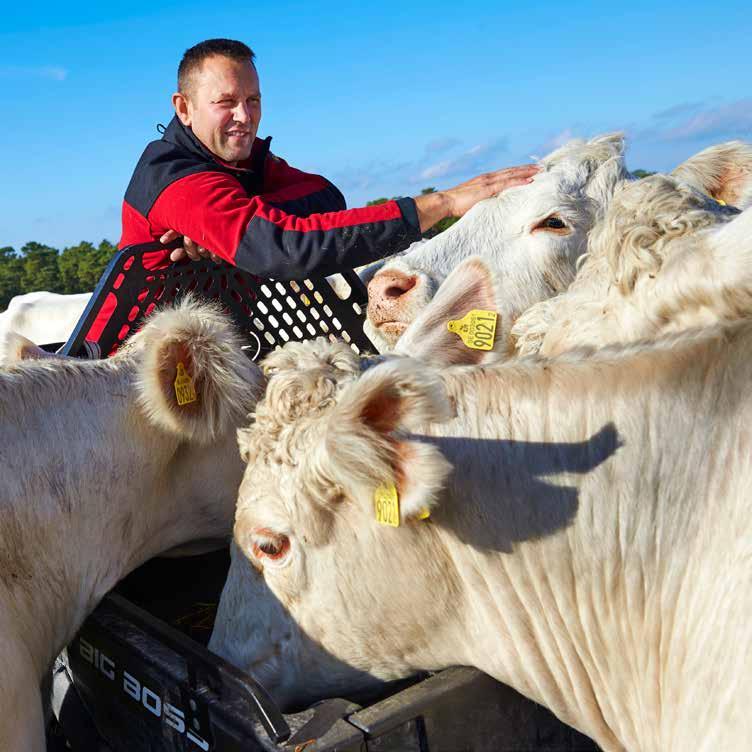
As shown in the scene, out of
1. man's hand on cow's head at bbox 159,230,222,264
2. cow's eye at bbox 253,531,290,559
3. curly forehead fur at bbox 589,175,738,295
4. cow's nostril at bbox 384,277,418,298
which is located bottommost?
cow's eye at bbox 253,531,290,559

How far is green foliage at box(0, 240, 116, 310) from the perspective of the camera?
1591 centimetres

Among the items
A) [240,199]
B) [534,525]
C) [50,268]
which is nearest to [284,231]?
[240,199]

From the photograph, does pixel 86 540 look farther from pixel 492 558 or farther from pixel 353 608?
pixel 492 558

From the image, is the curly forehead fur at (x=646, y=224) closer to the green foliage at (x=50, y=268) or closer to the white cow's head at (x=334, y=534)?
the white cow's head at (x=334, y=534)

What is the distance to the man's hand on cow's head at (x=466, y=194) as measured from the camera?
3704 millimetres

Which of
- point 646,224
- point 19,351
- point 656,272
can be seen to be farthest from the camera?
point 19,351

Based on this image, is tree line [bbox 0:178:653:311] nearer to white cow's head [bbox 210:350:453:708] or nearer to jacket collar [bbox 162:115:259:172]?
jacket collar [bbox 162:115:259:172]

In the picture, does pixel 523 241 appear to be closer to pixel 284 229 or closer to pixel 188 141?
pixel 284 229

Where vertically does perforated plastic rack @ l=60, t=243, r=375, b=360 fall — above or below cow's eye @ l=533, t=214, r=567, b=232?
below

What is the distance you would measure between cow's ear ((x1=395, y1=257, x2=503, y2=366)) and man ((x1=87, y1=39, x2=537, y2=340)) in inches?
11.4

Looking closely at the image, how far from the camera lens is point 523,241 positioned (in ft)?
13.1

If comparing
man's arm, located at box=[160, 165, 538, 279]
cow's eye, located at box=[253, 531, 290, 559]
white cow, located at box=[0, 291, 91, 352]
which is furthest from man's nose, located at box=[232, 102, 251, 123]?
cow's eye, located at box=[253, 531, 290, 559]

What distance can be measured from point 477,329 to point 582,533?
1.71 m

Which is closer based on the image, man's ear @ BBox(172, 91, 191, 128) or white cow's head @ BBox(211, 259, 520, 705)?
white cow's head @ BBox(211, 259, 520, 705)
